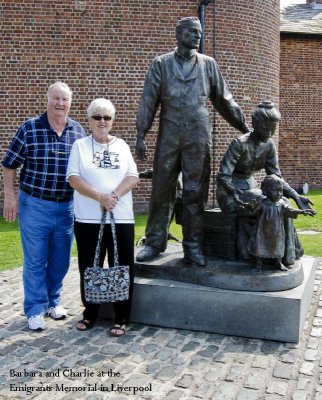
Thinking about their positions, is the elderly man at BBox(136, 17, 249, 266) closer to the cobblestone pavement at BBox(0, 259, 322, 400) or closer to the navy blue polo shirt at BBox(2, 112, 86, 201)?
the navy blue polo shirt at BBox(2, 112, 86, 201)

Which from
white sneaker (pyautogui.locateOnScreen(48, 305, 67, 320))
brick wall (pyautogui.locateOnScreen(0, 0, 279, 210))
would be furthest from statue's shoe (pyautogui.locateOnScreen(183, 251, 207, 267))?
brick wall (pyautogui.locateOnScreen(0, 0, 279, 210))

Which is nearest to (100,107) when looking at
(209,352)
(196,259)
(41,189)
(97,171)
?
(97,171)

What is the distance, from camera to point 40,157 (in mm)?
4238

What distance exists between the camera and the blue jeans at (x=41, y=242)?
4305mm

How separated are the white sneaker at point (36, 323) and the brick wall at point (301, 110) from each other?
1458cm

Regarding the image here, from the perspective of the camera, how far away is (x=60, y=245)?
4477 millimetres

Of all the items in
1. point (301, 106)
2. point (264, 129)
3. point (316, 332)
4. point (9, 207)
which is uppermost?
point (301, 106)

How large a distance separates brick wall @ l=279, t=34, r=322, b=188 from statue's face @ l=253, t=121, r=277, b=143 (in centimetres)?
1377

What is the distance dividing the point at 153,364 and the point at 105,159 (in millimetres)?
1523

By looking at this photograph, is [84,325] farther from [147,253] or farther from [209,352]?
[209,352]

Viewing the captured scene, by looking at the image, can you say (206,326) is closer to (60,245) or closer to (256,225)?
(256,225)

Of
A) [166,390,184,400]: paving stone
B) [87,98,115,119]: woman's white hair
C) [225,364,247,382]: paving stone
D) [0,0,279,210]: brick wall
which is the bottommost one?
[225,364,247,382]: paving stone

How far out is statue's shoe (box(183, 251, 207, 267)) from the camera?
4.46 m

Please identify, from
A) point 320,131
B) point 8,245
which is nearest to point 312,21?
point 320,131
